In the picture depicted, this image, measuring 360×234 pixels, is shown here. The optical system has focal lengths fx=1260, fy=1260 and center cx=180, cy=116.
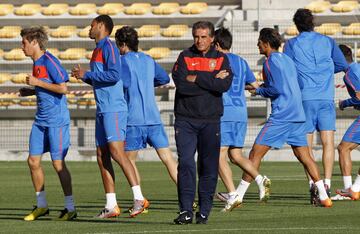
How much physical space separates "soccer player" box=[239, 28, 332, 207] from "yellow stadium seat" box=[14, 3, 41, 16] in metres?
27.3

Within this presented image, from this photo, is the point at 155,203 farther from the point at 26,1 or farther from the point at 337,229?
the point at 26,1

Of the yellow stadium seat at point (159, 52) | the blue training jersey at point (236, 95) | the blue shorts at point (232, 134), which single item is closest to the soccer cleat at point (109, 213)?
the blue shorts at point (232, 134)

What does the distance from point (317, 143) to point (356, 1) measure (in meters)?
11.3

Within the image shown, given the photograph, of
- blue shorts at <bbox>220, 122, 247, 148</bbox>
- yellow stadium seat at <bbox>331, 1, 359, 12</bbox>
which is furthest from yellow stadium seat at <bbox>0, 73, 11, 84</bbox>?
blue shorts at <bbox>220, 122, 247, 148</bbox>

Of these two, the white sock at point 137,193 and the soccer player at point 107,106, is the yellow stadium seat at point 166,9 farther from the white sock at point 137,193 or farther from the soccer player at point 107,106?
the soccer player at point 107,106

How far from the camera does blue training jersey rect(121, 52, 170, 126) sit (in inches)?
565

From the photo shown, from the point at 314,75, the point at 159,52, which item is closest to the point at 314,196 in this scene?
the point at 314,75

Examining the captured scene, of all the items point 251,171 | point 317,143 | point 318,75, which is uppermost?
point 318,75

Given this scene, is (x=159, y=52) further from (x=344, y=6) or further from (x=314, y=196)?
(x=314, y=196)

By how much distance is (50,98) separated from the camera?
1315cm

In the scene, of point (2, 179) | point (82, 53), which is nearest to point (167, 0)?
point (82, 53)

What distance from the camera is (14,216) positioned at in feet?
44.2

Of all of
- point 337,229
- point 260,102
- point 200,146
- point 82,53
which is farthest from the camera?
point 82,53

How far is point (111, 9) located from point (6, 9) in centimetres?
367
